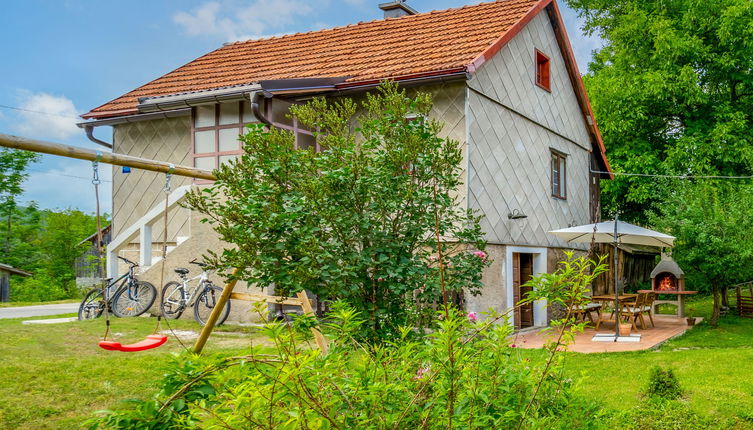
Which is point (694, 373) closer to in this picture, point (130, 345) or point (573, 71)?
point (130, 345)

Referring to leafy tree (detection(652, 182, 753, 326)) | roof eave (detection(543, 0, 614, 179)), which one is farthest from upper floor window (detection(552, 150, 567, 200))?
leafy tree (detection(652, 182, 753, 326))

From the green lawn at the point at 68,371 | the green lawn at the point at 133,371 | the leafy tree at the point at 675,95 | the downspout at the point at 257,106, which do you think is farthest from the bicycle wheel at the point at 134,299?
the leafy tree at the point at 675,95

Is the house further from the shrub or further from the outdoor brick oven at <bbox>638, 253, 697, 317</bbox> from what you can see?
the shrub

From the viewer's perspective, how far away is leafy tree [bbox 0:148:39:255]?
1362 inches

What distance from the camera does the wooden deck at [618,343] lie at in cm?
1058

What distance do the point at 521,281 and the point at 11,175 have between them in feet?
99.3

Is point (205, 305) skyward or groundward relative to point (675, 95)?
groundward

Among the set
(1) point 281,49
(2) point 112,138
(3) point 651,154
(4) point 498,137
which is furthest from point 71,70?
(3) point 651,154

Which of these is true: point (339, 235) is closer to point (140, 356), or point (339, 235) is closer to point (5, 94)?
point (140, 356)

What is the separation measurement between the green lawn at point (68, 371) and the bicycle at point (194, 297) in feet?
3.11

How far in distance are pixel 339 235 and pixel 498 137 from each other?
29.0 feet

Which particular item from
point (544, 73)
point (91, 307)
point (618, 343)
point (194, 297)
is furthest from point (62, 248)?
point (618, 343)

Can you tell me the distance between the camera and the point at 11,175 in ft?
114

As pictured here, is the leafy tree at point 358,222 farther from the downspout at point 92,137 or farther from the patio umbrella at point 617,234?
the downspout at point 92,137
